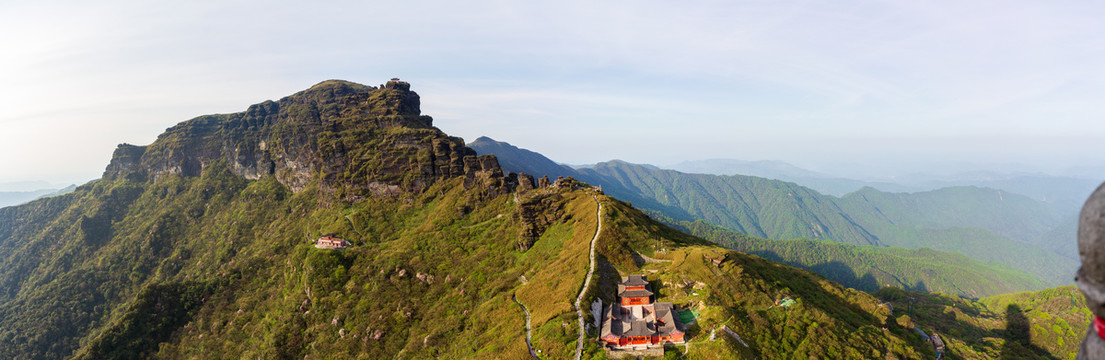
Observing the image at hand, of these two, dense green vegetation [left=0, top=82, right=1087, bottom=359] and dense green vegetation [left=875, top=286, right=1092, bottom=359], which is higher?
dense green vegetation [left=0, top=82, right=1087, bottom=359]

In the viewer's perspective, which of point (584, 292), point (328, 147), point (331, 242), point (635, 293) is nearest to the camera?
point (635, 293)

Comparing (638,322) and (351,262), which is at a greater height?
(638,322)

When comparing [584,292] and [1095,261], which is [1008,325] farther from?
[1095,261]

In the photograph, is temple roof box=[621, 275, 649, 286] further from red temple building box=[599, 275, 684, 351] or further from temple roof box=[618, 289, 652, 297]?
temple roof box=[618, 289, 652, 297]

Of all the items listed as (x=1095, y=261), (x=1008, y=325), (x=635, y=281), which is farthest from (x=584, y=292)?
(x=1008, y=325)

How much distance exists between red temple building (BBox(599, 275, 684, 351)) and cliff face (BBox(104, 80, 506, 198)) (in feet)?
184

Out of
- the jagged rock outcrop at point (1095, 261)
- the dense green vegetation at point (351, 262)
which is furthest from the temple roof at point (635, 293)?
the jagged rock outcrop at point (1095, 261)

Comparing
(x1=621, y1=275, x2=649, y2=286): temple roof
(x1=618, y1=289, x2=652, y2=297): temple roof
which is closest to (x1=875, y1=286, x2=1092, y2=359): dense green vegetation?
(x1=621, y1=275, x2=649, y2=286): temple roof

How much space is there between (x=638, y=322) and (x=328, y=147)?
11867 cm

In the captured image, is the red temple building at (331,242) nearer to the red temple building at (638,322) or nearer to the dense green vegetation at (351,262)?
the dense green vegetation at (351,262)

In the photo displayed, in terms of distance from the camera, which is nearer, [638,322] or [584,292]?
[638,322]

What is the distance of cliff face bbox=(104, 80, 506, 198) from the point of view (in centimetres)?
12106

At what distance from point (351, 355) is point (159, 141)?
181681mm

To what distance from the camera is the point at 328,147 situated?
12975 cm
